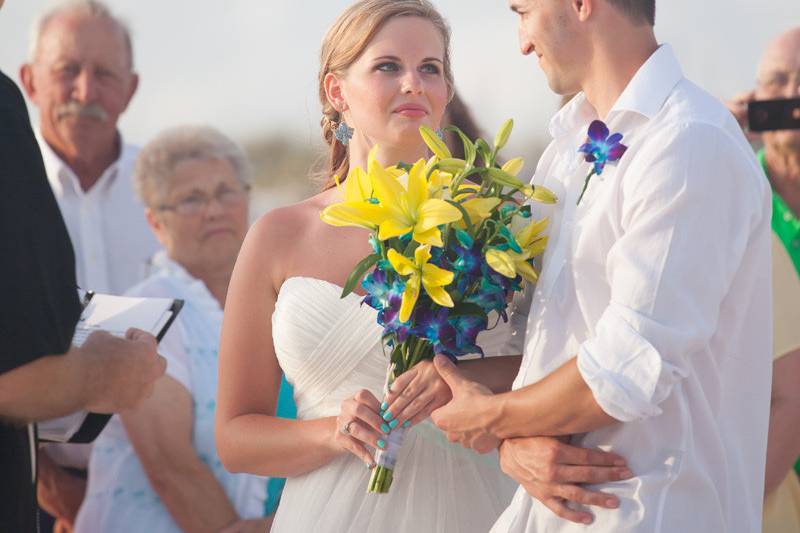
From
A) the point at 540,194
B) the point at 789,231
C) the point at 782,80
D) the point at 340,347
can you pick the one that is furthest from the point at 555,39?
the point at 782,80

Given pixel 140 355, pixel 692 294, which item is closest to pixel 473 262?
pixel 692 294

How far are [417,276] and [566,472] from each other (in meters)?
0.55

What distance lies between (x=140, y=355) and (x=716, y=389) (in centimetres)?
157

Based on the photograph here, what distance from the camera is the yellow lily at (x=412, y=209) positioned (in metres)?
2.96

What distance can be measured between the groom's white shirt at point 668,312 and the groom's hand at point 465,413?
0.11 m

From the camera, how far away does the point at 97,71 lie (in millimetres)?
6441

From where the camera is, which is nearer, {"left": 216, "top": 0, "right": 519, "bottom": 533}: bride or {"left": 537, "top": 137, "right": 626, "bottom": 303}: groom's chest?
A: {"left": 537, "top": 137, "right": 626, "bottom": 303}: groom's chest

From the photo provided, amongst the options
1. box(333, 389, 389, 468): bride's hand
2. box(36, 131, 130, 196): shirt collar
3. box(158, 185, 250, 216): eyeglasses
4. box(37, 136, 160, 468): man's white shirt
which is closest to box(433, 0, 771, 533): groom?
box(333, 389, 389, 468): bride's hand

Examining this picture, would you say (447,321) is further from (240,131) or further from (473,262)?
(240,131)

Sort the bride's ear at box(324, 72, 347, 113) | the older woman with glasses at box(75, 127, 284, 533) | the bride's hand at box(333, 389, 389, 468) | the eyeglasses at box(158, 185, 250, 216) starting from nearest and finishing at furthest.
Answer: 1. the bride's hand at box(333, 389, 389, 468)
2. the bride's ear at box(324, 72, 347, 113)
3. the older woman with glasses at box(75, 127, 284, 533)
4. the eyeglasses at box(158, 185, 250, 216)

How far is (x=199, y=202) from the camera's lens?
6.01 meters

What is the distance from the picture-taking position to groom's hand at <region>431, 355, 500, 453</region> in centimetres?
297

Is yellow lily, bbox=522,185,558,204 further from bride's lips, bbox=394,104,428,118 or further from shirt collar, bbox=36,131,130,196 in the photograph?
shirt collar, bbox=36,131,130,196

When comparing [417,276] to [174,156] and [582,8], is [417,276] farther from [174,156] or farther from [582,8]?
[174,156]
